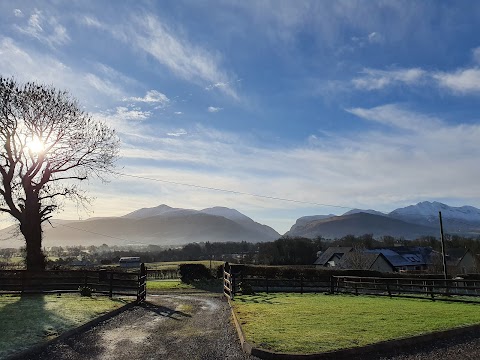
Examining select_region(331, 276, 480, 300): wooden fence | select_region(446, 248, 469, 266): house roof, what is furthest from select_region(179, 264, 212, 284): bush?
select_region(446, 248, 469, 266): house roof

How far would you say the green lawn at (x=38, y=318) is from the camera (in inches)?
404

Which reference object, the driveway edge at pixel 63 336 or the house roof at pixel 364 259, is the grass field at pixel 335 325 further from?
the house roof at pixel 364 259

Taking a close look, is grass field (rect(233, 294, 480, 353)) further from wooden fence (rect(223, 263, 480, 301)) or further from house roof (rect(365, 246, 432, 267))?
house roof (rect(365, 246, 432, 267))

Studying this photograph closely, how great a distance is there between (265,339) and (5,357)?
6.12 metres

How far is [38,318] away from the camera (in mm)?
13258

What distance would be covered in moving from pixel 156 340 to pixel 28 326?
4.24 m

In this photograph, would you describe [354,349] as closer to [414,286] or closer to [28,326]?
[28,326]

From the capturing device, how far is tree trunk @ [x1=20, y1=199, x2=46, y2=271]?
25.7 metres

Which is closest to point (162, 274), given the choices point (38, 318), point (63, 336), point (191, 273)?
point (191, 273)

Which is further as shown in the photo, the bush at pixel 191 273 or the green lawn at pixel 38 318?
the bush at pixel 191 273

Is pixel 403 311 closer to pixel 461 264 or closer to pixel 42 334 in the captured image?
pixel 42 334

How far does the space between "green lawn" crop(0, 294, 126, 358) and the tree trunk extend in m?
7.88

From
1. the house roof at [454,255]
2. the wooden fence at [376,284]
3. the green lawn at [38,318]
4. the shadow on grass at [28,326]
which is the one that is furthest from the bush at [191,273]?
the house roof at [454,255]

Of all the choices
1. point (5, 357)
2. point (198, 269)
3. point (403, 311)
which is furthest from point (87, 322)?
point (198, 269)
